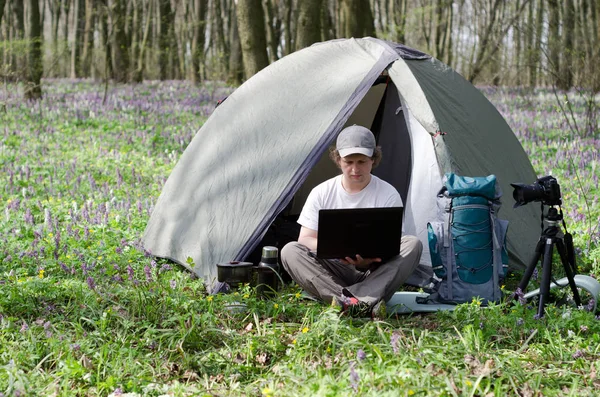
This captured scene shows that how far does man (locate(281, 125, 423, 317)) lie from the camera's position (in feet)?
15.6

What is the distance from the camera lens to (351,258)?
15.8 ft

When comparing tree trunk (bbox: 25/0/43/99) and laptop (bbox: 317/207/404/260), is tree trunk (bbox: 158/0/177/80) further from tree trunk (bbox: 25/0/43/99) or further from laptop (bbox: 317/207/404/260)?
laptop (bbox: 317/207/404/260)

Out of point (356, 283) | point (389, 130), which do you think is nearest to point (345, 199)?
point (356, 283)

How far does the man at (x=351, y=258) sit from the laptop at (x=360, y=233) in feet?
0.25

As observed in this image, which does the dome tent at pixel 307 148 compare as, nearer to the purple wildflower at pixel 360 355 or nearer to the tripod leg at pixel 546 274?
the tripod leg at pixel 546 274

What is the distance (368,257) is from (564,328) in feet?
4.31

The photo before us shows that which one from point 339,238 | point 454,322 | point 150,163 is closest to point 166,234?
point 339,238

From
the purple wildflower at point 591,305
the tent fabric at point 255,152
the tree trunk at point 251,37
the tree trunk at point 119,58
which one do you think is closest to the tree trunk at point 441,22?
the tree trunk at point 119,58

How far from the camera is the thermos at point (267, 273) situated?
4988mm

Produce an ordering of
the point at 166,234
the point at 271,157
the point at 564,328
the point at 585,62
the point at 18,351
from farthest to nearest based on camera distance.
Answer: the point at 585,62 → the point at 166,234 → the point at 271,157 → the point at 564,328 → the point at 18,351

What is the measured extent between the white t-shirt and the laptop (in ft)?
1.27

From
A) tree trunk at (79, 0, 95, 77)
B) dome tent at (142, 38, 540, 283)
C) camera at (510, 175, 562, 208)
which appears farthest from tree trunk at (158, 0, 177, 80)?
camera at (510, 175, 562, 208)

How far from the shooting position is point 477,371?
3605 mm

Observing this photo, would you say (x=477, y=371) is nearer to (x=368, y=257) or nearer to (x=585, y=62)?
(x=368, y=257)
